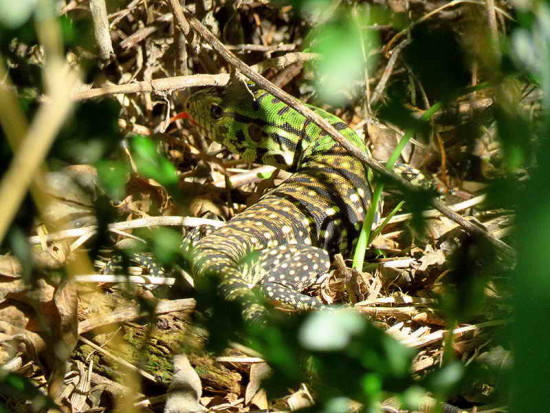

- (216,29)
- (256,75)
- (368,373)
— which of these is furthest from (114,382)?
(216,29)

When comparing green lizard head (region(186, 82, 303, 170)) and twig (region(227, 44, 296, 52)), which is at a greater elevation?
twig (region(227, 44, 296, 52))

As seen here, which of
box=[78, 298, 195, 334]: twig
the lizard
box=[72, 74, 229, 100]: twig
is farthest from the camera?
the lizard

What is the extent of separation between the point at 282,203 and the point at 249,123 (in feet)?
3.65

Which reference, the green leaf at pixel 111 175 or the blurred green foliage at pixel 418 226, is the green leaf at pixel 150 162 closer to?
the green leaf at pixel 111 175

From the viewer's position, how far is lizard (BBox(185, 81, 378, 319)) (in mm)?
4559

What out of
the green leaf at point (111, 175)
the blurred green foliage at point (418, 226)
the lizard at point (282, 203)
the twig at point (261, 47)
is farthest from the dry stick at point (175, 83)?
the twig at point (261, 47)

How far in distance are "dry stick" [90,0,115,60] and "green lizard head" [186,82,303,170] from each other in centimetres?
208

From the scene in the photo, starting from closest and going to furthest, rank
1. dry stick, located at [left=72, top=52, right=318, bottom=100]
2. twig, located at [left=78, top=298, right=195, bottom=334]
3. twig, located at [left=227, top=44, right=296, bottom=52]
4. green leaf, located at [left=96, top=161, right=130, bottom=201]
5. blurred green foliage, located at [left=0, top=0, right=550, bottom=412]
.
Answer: blurred green foliage, located at [left=0, top=0, right=550, bottom=412]
green leaf, located at [left=96, top=161, right=130, bottom=201]
dry stick, located at [left=72, top=52, right=318, bottom=100]
twig, located at [left=78, top=298, right=195, bottom=334]
twig, located at [left=227, top=44, right=296, bottom=52]

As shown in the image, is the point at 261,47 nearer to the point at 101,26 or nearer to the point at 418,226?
the point at 101,26

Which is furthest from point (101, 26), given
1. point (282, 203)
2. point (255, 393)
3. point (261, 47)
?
point (261, 47)

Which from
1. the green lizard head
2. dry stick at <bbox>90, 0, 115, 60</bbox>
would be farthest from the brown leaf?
the green lizard head

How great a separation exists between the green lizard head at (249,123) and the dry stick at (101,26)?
2076 millimetres

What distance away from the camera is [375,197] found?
404 cm

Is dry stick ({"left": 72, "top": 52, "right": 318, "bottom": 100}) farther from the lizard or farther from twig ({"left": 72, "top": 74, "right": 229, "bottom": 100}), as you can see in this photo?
the lizard
